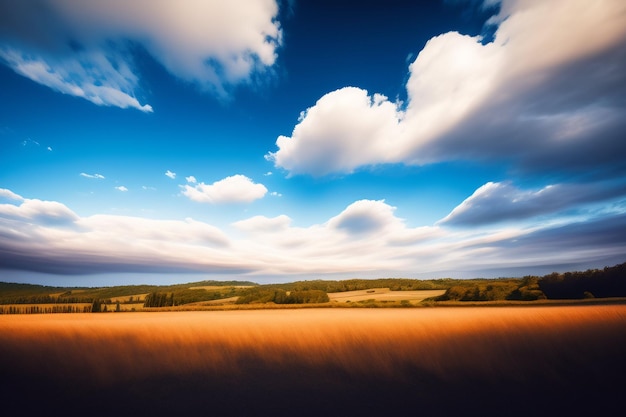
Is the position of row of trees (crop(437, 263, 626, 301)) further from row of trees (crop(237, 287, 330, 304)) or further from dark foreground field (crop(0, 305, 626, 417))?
row of trees (crop(237, 287, 330, 304))

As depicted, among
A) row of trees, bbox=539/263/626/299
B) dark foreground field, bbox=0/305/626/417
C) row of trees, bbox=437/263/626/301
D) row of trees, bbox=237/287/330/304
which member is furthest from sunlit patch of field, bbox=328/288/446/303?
dark foreground field, bbox=0/305/626/417

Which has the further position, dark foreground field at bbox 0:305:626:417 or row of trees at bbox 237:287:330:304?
row of trees at bbox 237:287:330:304

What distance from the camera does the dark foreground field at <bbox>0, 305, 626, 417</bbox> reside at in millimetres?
7945

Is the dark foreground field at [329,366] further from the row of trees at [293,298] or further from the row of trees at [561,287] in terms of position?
the row of trees at [293,298]

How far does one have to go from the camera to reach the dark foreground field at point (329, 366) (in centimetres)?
795

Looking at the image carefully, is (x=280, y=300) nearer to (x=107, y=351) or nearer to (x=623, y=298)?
(x=107, y=351)

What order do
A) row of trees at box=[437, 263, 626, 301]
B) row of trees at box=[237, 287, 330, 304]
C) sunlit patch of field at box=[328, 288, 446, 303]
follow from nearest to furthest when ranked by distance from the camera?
row of trees at box=[437, 263, 626, 301]
sunlit patch of field at box=[328, 288, 446, 303]
row of trees at box=[237, 287, 330, 304]

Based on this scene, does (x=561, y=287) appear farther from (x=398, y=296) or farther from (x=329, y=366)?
(x=329, y=366)

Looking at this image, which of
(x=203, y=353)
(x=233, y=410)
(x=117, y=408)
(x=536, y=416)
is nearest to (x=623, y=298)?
(x=536, y=416)

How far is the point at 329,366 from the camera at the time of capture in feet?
31.8

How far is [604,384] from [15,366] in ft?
80.0

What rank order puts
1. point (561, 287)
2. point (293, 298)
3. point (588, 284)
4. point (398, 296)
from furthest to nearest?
point (398, 296) < point (293, 298) < point (561, 287) < point (588, 284)

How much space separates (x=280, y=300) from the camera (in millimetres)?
27359

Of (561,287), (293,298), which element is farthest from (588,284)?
(293,298)
